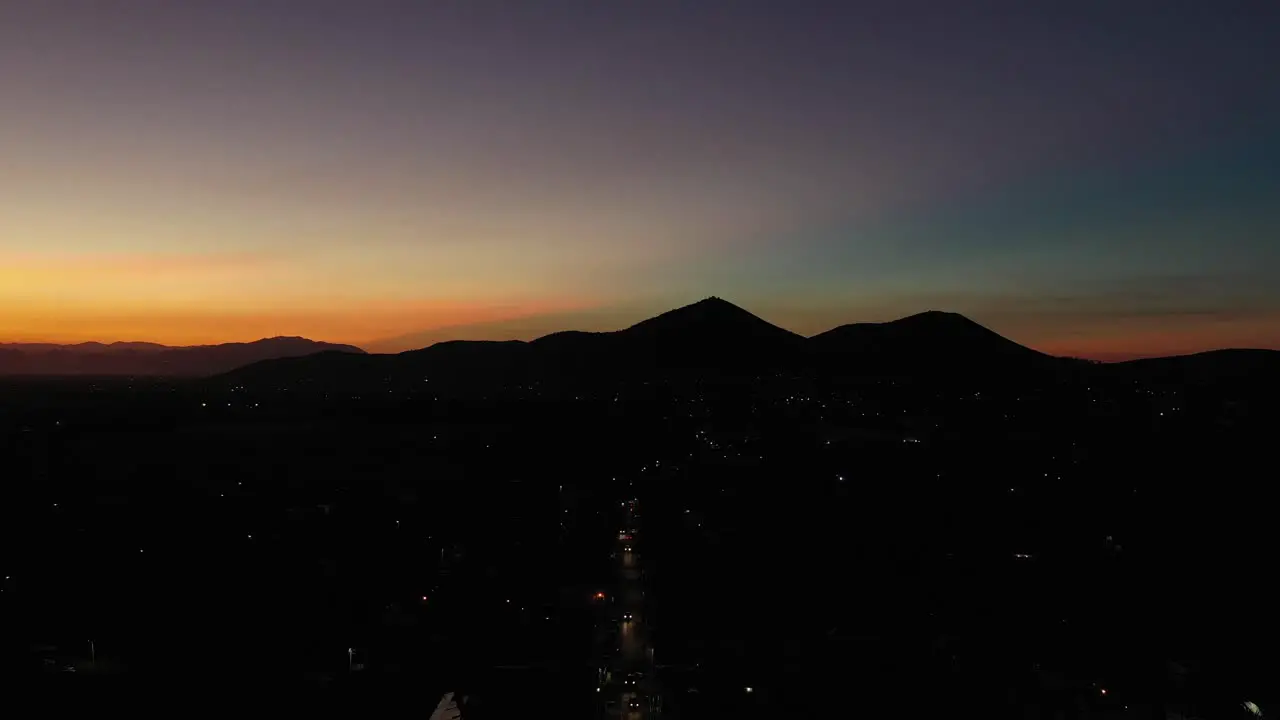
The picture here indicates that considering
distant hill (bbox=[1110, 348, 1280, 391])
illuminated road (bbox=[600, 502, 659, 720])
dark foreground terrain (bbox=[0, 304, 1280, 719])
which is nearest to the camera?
illuminated road (bbox=[600, 502, 659, 720])

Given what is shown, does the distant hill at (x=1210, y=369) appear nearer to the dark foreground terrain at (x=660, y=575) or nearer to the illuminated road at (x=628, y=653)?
the dark foreground terrain at (x=660, y=575)

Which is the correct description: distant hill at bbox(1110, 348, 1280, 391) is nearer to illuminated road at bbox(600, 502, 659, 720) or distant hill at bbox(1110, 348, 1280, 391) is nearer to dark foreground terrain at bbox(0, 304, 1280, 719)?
dark foreground terrain at bbox(0, 304, 1280, 719)

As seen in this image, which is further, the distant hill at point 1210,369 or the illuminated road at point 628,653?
the distant hill at point 1210,369

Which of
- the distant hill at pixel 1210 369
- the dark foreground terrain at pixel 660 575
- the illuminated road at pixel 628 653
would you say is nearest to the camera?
the illuminated road at pixel 628 653

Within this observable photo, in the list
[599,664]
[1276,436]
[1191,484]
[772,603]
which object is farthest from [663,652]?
[1276,436]

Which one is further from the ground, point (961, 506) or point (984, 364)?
point (984, 364)

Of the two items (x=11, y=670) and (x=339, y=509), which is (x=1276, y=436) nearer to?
(x=339, y=509)

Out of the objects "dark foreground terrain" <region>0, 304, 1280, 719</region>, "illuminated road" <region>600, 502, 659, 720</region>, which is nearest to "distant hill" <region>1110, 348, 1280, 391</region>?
"dark foreground terrain" <region>0, 304, 1280, 719</region>

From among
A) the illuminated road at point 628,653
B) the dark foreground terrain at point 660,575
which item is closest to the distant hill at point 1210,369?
the dark foreground terrain at point 660,575
